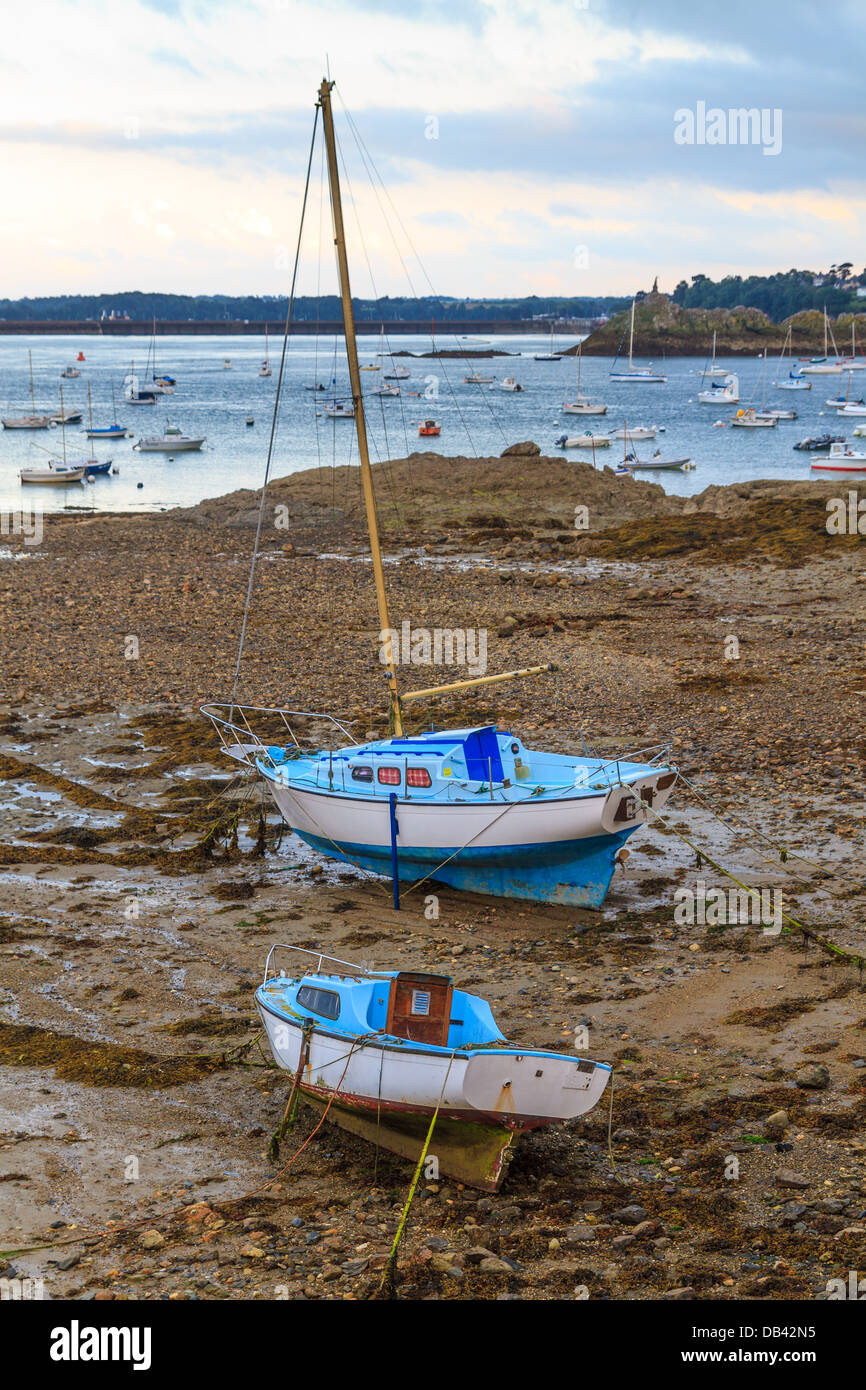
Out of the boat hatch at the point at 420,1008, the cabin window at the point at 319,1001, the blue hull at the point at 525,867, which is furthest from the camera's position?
the blue hull at the point at 525,867

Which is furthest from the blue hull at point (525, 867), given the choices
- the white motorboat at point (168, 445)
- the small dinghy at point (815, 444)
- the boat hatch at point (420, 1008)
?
the white motorboat at point (168, 445)

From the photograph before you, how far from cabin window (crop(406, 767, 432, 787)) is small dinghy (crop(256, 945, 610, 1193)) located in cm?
508

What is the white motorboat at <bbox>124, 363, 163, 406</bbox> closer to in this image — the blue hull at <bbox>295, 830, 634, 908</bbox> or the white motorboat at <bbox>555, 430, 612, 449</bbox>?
the white motorboat at <bbox>555, 430, 612, 449</bbox>

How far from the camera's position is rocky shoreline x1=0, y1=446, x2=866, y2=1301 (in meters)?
10.0

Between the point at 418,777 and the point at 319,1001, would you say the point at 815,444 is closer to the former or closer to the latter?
the point at 418,777

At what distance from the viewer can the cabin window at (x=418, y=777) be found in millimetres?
17547

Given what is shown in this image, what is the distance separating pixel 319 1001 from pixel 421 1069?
1556 millimetres

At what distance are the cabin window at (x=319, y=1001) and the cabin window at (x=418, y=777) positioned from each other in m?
5.46

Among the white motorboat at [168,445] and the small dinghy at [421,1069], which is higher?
the white motorboat at [168,445]

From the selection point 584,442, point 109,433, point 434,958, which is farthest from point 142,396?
Result: point 434,958

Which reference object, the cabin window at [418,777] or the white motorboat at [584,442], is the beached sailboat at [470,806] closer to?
the cabin window at [418,777]

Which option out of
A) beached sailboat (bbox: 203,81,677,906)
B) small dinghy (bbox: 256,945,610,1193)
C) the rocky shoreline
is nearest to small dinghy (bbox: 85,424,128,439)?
the rocky shoreline

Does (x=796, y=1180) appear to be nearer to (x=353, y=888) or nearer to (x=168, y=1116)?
(x=168, y=1116)

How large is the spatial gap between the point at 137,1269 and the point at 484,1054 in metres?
3.06
